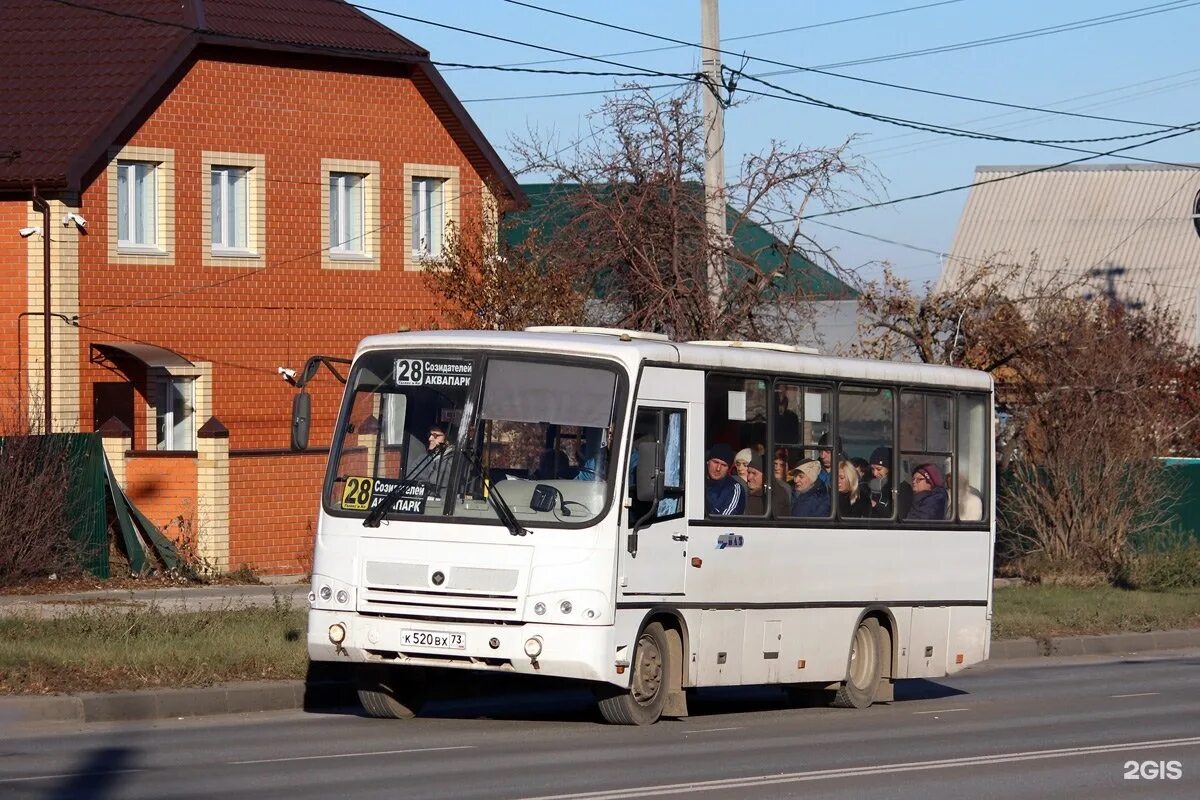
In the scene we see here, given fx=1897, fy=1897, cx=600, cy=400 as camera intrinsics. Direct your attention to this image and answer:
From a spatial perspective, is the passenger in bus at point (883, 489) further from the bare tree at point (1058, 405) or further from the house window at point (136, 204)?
the house window at point (136, 204)

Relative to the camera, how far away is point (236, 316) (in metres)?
29.6

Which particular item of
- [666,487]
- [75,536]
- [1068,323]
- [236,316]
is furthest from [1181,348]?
[666,487]

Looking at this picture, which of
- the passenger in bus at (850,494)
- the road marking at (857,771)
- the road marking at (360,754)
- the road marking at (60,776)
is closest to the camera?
the road marking at (857,771)

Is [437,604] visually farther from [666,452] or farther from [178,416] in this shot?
[178,416]

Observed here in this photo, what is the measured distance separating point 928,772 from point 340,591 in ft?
13.3

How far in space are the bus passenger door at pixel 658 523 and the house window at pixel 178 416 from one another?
1727cm

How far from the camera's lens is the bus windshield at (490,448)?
12469mm

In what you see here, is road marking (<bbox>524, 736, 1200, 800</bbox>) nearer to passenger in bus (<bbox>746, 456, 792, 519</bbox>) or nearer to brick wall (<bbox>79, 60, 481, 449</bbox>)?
passenger in bus (<bbox>746, 456, 792, 519</bbox>)

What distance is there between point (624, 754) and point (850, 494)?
431 cm

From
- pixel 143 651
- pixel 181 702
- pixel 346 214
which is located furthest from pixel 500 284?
pixel 181 702

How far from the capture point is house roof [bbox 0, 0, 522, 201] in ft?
88.0

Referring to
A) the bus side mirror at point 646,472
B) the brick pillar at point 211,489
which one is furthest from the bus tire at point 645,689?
the brick pillar at point 211,489

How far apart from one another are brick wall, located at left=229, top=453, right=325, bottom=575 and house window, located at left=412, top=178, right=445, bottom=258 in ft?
17.1

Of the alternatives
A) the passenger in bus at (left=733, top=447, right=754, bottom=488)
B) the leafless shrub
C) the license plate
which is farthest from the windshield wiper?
the leafless shrub
